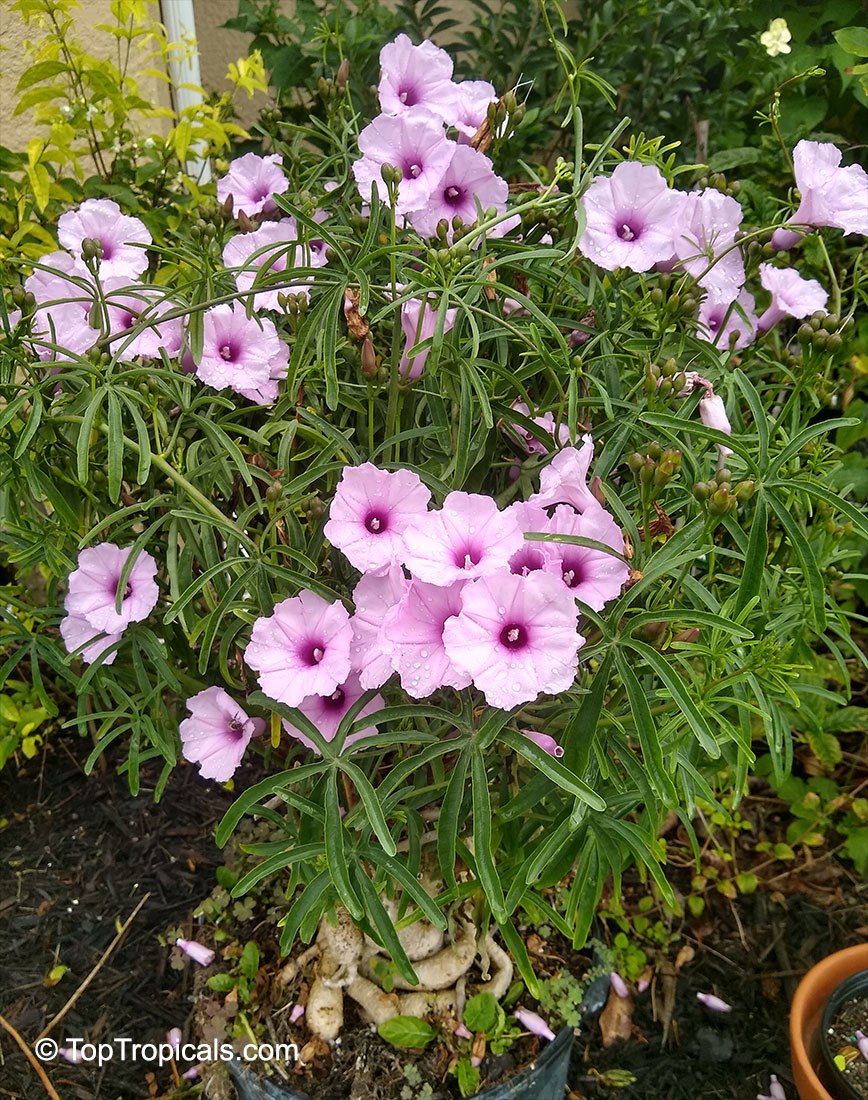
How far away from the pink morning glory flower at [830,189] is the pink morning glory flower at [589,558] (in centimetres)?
52

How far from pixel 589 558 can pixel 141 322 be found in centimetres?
60

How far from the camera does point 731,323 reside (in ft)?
4.47

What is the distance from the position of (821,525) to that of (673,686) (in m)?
0.61

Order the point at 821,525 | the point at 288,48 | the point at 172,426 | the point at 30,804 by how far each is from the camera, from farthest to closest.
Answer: the point at 288,48
the point at 30,804
the point at 821,525
the point at 172,426

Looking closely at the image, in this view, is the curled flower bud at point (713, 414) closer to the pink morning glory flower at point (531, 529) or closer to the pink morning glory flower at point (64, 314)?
the pink morning glory flower at point (531, 529)

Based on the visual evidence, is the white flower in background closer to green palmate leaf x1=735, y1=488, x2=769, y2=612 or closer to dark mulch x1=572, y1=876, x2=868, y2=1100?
green palmate leaf x1=735, y1=488, x2=769, y2=612

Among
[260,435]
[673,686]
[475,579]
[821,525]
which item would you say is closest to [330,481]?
[260,435]

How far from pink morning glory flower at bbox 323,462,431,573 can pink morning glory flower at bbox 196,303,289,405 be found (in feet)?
0.81

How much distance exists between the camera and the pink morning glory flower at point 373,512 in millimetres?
980

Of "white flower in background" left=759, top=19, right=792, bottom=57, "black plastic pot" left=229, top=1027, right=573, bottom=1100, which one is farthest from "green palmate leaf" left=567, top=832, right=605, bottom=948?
"white flower in background" left=759, top=19, right=792, bottom=57

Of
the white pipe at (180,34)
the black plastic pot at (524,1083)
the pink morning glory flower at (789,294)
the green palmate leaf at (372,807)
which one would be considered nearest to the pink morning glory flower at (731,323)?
the pink morning glory flower at (789,294)

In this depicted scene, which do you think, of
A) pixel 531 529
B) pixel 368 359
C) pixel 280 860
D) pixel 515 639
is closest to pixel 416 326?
pixel 368 359

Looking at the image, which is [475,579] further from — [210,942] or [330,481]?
[210,942]

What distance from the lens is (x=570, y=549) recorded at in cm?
98
